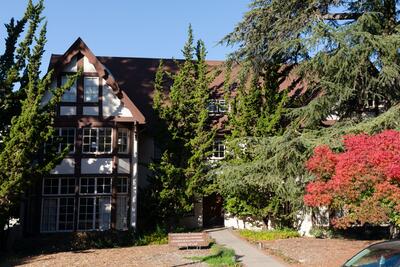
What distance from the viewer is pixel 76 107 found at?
21.9 meters

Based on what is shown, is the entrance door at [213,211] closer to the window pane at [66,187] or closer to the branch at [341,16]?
the window pane at [66,187]

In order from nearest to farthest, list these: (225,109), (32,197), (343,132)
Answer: (343,132) < (32,197) < (225,109)

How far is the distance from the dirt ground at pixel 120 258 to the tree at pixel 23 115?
2262 millimetres

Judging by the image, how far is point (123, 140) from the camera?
2259 cm

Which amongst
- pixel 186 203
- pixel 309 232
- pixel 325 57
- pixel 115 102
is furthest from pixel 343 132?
→ pixel 115 102

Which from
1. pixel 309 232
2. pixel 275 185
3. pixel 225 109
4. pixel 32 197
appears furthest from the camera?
pixel 225 109

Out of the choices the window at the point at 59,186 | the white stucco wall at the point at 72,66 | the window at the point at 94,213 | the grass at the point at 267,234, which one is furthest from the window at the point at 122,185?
the grass at the point at 267,234

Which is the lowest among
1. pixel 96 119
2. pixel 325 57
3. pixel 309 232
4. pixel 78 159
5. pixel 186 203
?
pixel 309 232

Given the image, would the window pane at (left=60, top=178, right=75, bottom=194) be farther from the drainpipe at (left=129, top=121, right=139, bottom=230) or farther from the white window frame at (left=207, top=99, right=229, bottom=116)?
the white window frame at (left=207, top=99, right=229, bottom=116)

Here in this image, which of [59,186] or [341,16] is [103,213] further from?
[341,16]

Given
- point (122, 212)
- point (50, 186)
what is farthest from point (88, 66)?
point (122, 212)

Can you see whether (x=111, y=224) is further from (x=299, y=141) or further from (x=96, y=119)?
(x=299, y=141)

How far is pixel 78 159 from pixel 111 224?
354cm

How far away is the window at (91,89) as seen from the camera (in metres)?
22.0
